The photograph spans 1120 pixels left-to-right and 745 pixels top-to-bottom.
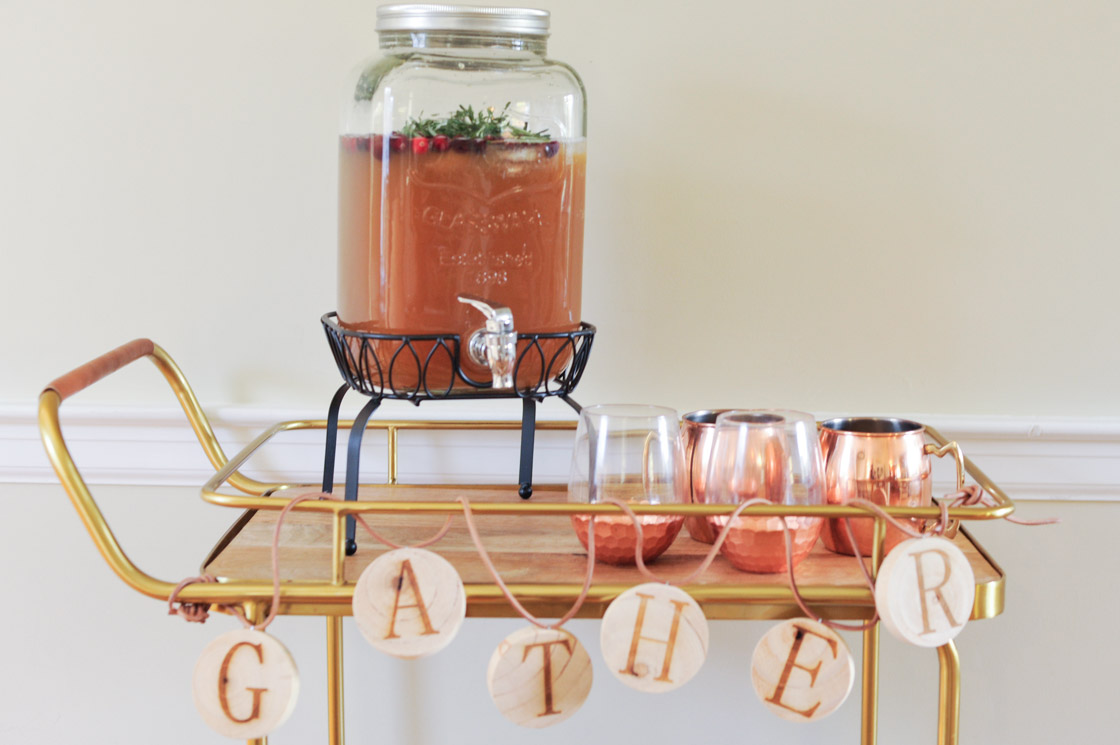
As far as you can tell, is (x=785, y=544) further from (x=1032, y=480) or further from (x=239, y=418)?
(x=239, y=418)

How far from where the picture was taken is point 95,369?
0.82 metres

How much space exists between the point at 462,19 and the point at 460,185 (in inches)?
5.1

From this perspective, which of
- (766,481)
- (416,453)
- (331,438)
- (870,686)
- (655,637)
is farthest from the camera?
(416,453)

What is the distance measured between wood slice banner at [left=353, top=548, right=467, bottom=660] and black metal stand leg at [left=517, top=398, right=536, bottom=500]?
1.02ft

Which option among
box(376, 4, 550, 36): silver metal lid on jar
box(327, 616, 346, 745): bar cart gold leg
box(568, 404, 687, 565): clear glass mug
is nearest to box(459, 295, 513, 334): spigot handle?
box(568, 404, 687, 565): clear glass mug

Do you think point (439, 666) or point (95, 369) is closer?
point (95, 369)

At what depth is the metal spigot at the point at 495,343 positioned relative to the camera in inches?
30.9

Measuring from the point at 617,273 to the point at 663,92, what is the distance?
20cm

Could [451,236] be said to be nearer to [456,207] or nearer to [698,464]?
[456,207]

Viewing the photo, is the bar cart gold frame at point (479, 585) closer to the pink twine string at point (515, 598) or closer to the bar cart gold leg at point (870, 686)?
the pink twine string at point (515, 598)

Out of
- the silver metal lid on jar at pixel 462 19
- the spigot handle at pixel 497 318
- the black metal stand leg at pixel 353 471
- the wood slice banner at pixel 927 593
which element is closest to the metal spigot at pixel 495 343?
the spigot handle at pixel 497 318

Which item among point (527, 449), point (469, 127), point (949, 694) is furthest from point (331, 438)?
point (949, 694)

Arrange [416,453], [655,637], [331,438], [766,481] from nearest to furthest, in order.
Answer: [655,637], [766,481], [331,438], [416,453]

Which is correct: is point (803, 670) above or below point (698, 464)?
below
